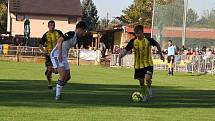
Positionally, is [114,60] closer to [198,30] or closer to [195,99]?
[198,30]

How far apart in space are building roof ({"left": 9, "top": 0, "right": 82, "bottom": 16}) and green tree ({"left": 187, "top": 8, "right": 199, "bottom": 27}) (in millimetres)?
50968

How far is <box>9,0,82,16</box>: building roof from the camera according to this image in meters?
94.8

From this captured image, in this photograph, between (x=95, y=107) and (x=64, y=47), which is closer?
(x=95, y=107)

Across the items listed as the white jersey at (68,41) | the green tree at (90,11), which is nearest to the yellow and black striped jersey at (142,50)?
the white jersey at (68,41)

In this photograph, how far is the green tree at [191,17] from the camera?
152 feet

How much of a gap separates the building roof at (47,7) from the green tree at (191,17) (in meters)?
51.0

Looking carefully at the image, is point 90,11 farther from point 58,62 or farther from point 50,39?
point 58,62

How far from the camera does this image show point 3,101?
13516 mm

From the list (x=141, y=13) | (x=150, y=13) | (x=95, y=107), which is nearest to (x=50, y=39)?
(x=95, y=107)

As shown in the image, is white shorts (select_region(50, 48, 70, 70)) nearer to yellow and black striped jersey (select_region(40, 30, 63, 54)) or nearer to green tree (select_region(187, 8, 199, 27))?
yellow and black striped jersey (select_region(40, 30, 63, 54))

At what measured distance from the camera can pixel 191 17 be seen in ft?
154

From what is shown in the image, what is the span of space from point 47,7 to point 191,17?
5355cm

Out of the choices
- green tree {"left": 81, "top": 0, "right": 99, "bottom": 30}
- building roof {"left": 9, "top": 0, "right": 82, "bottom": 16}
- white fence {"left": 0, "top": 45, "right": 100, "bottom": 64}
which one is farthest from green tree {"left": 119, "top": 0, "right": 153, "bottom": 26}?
green tree {"left": 81, "top": 0, "right": 99, "bottom": 30}

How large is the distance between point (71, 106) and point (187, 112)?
2537mm
